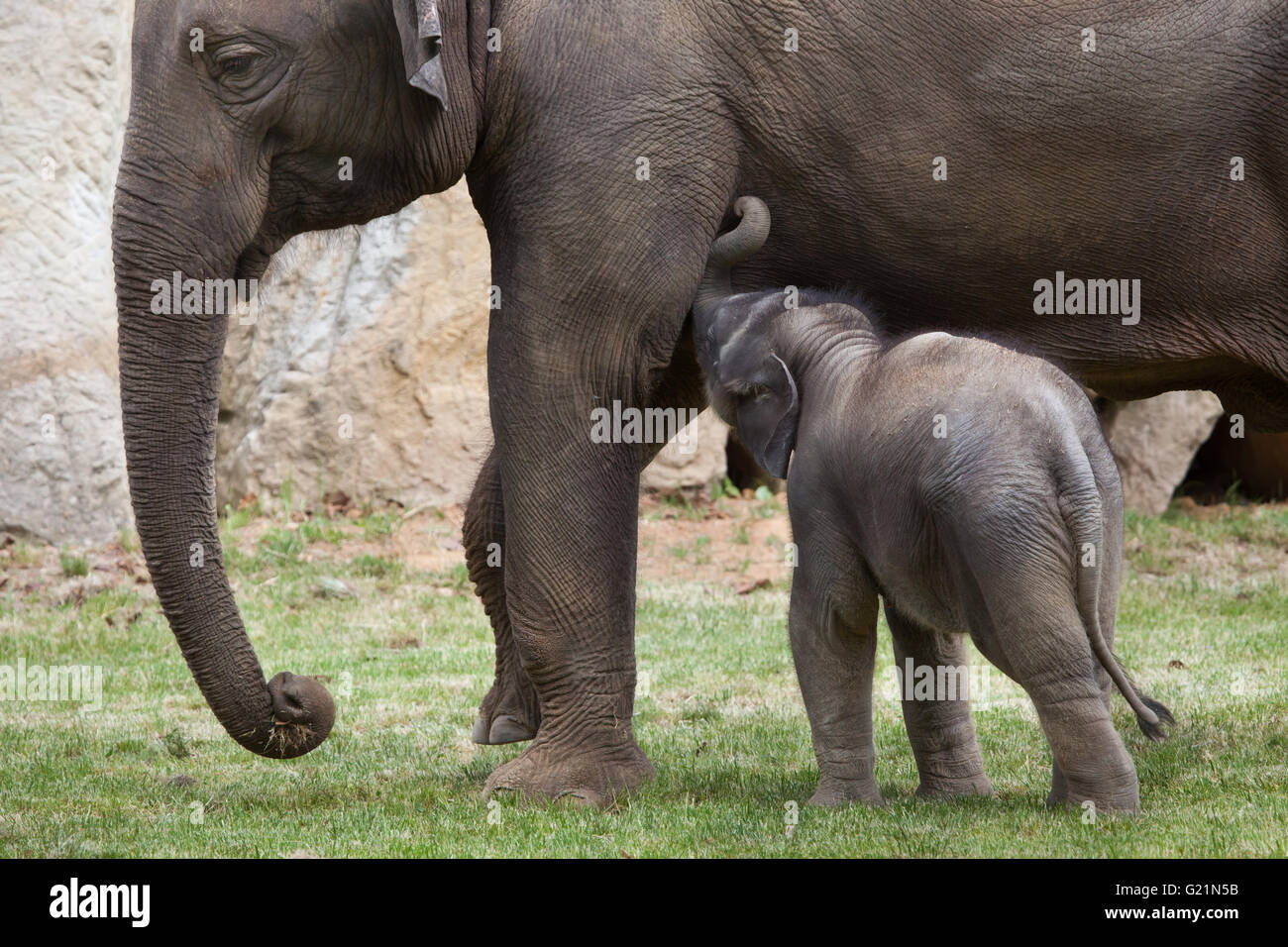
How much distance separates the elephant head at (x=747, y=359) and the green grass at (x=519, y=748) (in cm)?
117

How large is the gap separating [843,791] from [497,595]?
72.0 inches

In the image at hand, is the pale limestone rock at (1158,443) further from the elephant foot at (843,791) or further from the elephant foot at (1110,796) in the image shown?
the elephant foot at (1110,796)

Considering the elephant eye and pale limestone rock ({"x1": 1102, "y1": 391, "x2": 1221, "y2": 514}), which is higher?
the elephant eye

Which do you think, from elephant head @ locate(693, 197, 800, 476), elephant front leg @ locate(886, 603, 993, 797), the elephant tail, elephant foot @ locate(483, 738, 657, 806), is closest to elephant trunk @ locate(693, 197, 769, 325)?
elephant head @ locate(693, 197, 800, 476)

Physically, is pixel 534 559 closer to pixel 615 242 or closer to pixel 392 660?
pixel 615 242

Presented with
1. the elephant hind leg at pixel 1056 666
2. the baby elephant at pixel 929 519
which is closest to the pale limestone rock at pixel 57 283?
the baby elephant at pixel 929 519

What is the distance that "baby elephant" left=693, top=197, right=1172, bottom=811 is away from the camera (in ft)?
15.7

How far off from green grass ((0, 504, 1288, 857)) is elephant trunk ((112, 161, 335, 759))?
16.8 inches

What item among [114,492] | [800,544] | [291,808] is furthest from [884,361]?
[114,492]

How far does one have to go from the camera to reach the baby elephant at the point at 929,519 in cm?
479

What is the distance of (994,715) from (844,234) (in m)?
2.42

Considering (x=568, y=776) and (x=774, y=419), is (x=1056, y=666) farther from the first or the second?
(x=568, y=776)

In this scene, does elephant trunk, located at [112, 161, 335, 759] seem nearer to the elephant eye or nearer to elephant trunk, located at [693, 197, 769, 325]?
the elephant eye

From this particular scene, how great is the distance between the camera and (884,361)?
522cm
